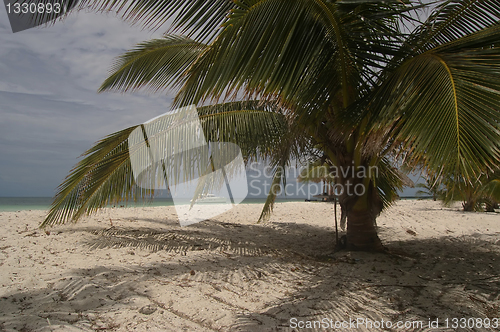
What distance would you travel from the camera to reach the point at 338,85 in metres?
3.46

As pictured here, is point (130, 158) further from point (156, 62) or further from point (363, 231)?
point (363, 231)

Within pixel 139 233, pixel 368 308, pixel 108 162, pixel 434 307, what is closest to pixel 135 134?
pixel 108 162

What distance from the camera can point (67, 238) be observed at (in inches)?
168

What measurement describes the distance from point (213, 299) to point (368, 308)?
4.17 feet

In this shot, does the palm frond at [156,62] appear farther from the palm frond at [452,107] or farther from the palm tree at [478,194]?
the palm tree at [478,194]

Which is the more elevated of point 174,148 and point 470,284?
point 174,148

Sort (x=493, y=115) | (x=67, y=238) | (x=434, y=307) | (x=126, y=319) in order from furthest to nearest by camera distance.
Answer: (x=67, y=238), (x=434, y=307), (x=126, y=319), (x=493, y=115)

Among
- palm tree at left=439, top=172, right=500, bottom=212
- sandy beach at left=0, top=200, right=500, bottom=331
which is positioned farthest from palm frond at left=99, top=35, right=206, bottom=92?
palm tree at left=439, top=172, right=500, bottom=212

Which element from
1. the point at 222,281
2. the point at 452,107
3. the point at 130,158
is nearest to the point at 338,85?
the point at 452,107

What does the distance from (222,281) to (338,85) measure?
2373 millimetres

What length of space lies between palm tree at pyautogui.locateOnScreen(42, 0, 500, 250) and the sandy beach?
677 millimetres

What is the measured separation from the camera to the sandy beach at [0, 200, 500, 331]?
236 centimetres

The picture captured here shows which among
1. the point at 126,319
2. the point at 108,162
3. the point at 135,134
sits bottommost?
the point at 126,319

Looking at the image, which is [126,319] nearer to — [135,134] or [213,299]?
[213,299]
